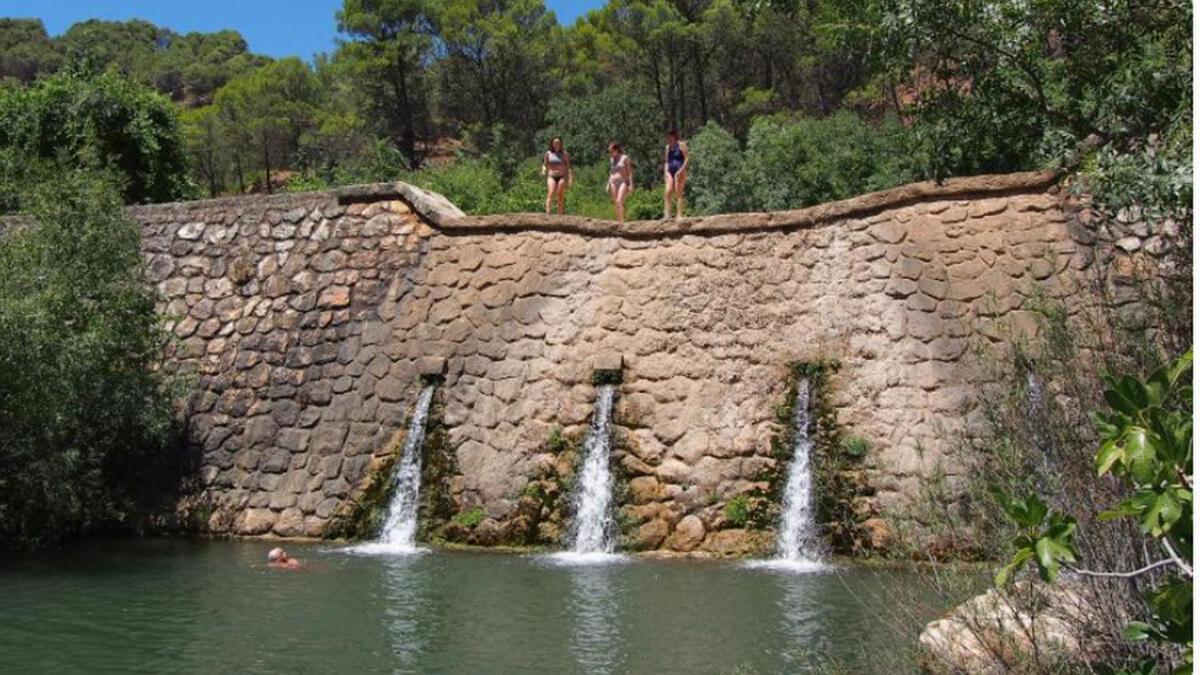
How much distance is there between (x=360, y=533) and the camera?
42.0ft

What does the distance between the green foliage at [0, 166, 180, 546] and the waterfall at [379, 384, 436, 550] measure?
2437mm

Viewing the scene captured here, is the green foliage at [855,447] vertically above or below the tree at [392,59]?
below

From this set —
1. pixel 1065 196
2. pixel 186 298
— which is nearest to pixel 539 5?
pixel 186 298

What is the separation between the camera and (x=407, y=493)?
42.1ft

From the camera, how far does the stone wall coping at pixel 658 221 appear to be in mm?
12625

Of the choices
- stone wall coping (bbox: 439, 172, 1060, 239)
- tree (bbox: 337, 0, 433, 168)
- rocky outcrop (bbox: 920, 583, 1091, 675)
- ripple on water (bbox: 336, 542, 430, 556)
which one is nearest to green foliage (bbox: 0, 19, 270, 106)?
tree (bbox: 337, 0, 433, 168)

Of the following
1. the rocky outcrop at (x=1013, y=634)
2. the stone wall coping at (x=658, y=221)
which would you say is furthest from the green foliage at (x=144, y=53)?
the rocky outcrop at (x=1013, y=634)

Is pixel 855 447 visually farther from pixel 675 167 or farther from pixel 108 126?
pixel 108 126

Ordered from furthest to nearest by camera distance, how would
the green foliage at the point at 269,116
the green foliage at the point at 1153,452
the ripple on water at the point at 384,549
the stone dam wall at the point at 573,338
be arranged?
1. the green foliage at the point at 269,116
2. the ripple on water at the point at 384,549
3. the stone dam wall at the point at 573,338
4. the green foliage at the point at 1153,452

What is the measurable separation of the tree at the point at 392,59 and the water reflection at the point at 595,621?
124 ft

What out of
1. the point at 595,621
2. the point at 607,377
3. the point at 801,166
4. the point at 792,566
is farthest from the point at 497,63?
the point at 595,621

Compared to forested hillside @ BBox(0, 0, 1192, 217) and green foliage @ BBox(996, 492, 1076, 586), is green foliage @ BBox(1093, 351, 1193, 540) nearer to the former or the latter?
green foliage @ BBox(996, 492, 1076, 586)

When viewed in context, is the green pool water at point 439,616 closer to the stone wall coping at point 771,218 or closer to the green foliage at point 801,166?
the stone wall coping at point 771,218

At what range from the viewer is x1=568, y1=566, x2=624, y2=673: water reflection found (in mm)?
7941
